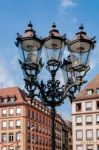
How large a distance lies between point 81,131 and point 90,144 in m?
3.25

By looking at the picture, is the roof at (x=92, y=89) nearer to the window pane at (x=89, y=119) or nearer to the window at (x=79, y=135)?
the window pane at (x=89, y=119)

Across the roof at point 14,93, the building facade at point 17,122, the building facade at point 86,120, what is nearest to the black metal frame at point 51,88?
the building facade at point 86,120

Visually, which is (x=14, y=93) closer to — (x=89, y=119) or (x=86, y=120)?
(x=86, y=120)

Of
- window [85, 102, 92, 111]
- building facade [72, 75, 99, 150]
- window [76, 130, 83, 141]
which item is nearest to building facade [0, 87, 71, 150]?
building facade [72, 75, 99, 150]

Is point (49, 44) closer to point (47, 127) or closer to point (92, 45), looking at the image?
point (92, 45)

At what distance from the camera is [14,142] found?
99375 millimetres

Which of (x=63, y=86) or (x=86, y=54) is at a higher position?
(x=86, y=54)

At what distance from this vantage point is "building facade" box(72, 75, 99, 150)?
80438 mm

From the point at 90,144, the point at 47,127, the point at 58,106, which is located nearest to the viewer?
the point at 58,106

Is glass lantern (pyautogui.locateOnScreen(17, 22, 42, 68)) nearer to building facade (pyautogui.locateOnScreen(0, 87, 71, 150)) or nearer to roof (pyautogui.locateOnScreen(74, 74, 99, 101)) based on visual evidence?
roof (pyautogui.locateOnScreen(74, 74, 99, 101))

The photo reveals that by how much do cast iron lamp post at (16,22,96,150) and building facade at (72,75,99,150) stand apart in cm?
6749

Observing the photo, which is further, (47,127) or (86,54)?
(47,127)

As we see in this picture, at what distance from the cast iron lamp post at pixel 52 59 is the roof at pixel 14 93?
87.0m

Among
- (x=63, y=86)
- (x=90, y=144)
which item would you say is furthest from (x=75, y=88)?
(x=90, y=144)
